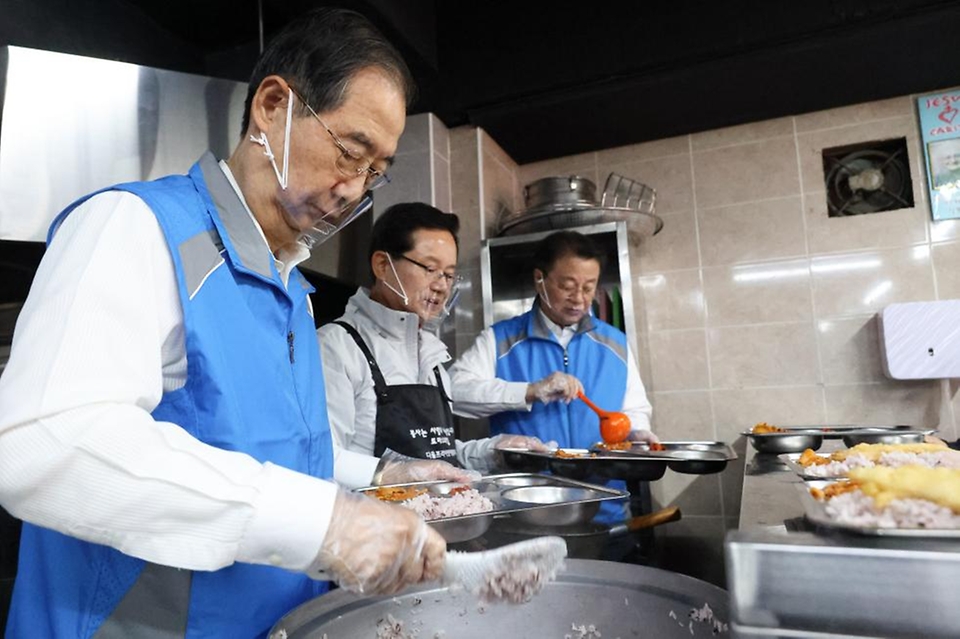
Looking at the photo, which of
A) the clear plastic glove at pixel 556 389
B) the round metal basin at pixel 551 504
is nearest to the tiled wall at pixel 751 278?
the clear plastic glove at pixel 556 389

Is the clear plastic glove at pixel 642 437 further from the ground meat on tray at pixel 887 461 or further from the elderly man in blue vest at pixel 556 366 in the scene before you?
the ground meat on tray at pixel 887 461

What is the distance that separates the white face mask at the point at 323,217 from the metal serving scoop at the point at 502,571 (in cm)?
65

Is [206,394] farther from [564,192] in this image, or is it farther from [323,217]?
[564,192]

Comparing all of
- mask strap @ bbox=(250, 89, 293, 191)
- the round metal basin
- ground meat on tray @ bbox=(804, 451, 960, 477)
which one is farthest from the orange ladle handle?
mask strap @ bbox=(250, 89, 293, 191)

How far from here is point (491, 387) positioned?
2.47 metres

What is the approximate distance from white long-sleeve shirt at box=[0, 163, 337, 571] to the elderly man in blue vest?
179cm

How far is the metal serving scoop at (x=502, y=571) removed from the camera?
27.1 inches

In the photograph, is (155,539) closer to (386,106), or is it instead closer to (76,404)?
(76,404)

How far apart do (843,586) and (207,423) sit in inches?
28.4

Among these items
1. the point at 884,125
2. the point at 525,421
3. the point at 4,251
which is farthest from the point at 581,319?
the point at 4,251

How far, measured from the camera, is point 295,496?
0.64 meters

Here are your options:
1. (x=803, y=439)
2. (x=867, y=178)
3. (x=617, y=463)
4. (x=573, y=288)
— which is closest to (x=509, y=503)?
(x=617, y=463)

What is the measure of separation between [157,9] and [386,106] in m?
1.85

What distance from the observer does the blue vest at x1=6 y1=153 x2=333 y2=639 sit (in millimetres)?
781
